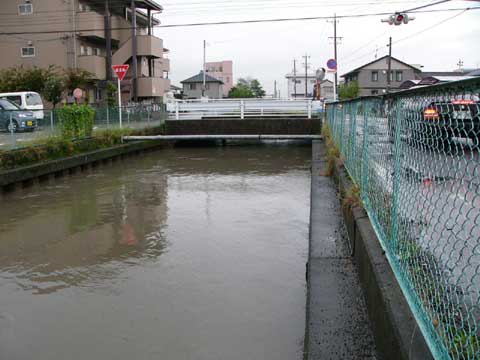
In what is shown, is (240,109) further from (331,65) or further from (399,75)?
(399,75)

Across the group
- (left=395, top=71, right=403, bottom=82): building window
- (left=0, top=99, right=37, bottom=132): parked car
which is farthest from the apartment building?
(left=395, top=71, right=403, bottom=82): building window

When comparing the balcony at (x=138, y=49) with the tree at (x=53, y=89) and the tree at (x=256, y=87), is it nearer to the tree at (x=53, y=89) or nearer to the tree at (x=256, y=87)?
the tree at (x=53, y=89)

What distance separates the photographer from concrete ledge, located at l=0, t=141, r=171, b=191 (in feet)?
29.7

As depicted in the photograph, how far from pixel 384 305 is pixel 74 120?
1161cm

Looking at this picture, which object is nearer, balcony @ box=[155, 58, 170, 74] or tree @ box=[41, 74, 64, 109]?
tree @ box=[41, 74, 64, 109]

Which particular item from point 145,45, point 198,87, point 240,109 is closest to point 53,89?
point 145,45

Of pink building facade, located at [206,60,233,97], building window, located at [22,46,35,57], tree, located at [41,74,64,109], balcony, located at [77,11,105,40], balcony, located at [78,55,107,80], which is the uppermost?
pink building facade, located at [206,60,233,97]

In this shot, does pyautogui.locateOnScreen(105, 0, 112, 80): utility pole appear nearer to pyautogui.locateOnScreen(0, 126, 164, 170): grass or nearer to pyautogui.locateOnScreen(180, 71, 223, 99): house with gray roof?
pyautogui.locateOnScreen(0, 126, 164, 170): grass

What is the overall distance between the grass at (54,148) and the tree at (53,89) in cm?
997

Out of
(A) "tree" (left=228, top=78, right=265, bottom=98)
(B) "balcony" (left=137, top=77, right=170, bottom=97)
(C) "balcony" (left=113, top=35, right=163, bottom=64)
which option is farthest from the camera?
(A) "tree" (left=228, top=78, right=265, bottom=98)

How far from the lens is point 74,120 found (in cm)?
1269

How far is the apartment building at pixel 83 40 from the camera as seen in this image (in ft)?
86.5

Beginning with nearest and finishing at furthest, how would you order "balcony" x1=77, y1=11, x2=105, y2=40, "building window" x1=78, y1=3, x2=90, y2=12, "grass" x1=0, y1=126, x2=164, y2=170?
"grass" x1=0, y1=126, x2=164, y2=170, "balcony" x1=77, y1=11, x2=105, y2=40, "building window" x1=78, y1=3, x2=90, y2=12

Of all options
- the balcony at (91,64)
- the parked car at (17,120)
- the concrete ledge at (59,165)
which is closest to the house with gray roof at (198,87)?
the balcony at (91,64)
